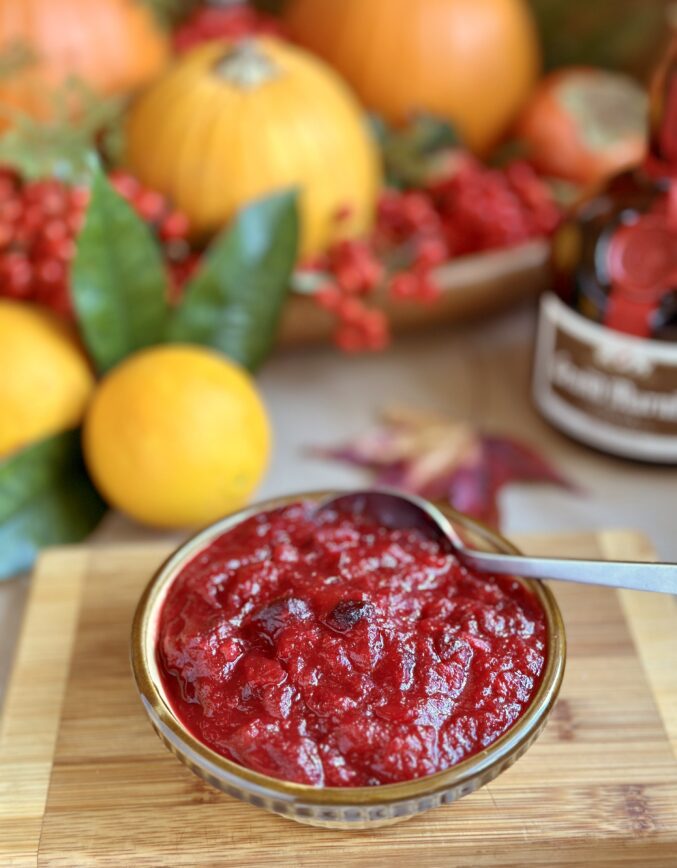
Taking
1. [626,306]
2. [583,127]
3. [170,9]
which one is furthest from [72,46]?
[626,306]

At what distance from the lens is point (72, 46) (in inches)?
70.7

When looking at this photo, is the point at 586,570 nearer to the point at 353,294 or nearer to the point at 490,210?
the point at 353,294

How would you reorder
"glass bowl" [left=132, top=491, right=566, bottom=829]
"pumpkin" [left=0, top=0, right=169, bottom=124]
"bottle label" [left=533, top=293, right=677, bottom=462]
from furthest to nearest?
"pumpkin" [left=0, top=0, right=169, bottom=124] → "bottle label" [left=533, top=293, right=677, bottom=462] → "glass bowl" [left=132, top=491, right=566, bottom=829]

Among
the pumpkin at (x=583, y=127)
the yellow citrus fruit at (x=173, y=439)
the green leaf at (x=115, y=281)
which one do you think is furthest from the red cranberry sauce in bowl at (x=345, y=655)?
the pumpkin at (x=583, y=127)

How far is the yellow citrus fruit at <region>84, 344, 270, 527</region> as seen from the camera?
1.24 metres

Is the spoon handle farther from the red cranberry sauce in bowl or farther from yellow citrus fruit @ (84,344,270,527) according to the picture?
yellow citrus fruit @ (84,344,270,527)

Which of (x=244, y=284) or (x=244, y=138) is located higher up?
(x=244, y=138)

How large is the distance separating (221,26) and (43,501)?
1.03 metres

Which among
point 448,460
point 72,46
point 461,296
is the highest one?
point 72,46

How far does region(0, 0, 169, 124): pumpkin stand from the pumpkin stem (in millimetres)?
273

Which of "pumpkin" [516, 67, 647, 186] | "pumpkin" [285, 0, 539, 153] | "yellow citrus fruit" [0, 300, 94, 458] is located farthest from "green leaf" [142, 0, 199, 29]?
"yellow citrus fruit" [0, 300, 94, 458]

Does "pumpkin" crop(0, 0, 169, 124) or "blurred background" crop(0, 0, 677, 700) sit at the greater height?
"pumpkin" crop(0, 0, 169, 124)

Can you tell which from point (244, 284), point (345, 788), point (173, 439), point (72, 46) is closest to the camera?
point (345, 788)

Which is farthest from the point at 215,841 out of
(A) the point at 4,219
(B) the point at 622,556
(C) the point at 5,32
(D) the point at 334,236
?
(C) the point at 5,32
